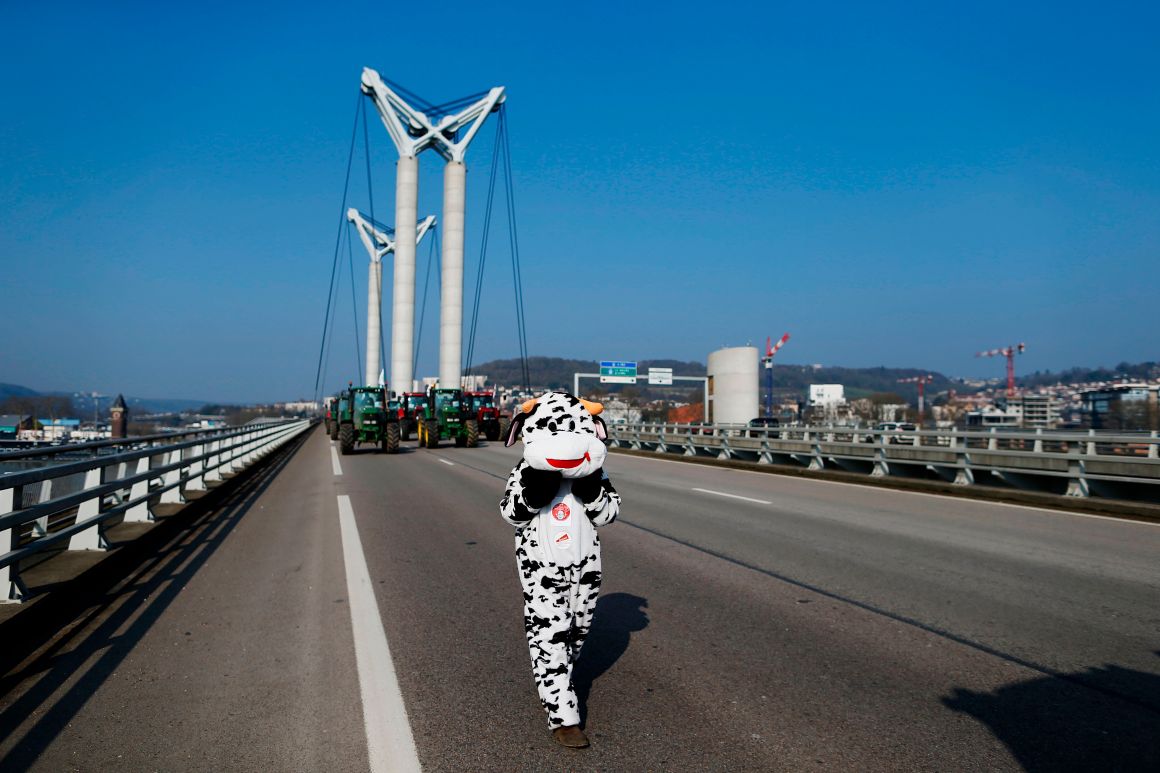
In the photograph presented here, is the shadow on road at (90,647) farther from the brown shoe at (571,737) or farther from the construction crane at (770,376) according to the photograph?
the construction crane at (770,376)

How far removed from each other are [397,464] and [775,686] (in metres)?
23.6

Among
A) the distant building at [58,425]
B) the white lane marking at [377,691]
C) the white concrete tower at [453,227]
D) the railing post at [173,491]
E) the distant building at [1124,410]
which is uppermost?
the white concrete tower at [453,227]

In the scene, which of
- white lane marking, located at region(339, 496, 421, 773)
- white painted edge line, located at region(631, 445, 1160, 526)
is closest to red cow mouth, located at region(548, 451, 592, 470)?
white lane marking, located at region(339, 496, 421, 773)

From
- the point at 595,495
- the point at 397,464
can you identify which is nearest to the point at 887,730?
the point at 595,495

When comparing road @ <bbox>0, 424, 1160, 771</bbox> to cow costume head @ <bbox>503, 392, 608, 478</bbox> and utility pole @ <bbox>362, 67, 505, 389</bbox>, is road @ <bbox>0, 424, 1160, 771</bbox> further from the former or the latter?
utility pole @ <bbox>362, 67, 505, 389</bbox>

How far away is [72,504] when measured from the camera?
23.5 ft

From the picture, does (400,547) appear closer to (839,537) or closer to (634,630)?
(634,630)

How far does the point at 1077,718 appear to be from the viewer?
14.0 ft

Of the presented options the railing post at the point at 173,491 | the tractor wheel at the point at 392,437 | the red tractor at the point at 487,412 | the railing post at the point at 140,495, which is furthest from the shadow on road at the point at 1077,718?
the red tractor at the point at 487,412

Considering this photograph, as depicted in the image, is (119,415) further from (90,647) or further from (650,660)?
(650,660)

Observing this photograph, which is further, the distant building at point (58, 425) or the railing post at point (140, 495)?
the distant building at point (58, 425)

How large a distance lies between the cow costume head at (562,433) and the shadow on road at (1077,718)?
2.39 metres

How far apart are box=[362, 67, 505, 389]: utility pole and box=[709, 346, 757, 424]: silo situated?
24.1 m

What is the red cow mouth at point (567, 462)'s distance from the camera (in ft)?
13.1
